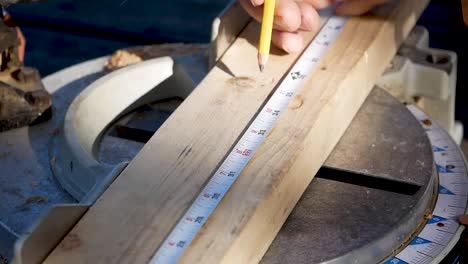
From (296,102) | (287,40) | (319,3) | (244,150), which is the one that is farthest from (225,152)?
(319,3)

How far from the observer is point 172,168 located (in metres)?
1.39

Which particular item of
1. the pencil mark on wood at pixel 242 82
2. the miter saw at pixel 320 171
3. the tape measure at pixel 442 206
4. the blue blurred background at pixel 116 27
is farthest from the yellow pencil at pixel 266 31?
the blue blurred background at pixel 116 27

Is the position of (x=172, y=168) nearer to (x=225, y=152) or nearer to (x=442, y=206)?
(x=225, y=152)

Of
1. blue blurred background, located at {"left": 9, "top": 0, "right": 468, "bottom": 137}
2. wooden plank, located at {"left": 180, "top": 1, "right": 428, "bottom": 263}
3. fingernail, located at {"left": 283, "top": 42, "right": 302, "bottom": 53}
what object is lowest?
blue blurred background, located at {"left": 9, "top": 0, "right": 468, "bottom": 137}

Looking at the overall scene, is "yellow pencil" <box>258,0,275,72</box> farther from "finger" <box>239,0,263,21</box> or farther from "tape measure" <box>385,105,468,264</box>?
"tape measure" <box>385,105,468,264</box>

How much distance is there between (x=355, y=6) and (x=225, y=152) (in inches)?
20.8

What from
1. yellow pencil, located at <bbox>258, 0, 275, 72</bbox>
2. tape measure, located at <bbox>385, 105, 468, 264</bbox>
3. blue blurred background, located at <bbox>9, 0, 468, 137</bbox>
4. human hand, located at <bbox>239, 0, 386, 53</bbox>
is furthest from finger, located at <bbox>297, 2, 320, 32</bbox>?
blue blurred background, located at <bbox>9, 0, 468, 137</bbox>

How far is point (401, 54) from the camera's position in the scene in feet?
6.60

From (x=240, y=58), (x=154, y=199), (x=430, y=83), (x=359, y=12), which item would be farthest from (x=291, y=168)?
(x=430, y=83)

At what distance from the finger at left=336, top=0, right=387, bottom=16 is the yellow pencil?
10.9 inches

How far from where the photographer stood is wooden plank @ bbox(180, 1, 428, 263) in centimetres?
127

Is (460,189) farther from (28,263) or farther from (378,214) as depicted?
(28,263)

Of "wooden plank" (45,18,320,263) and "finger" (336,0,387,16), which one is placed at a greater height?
"finger" (336,0,387,16)

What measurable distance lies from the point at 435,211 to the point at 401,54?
1.89 ft
